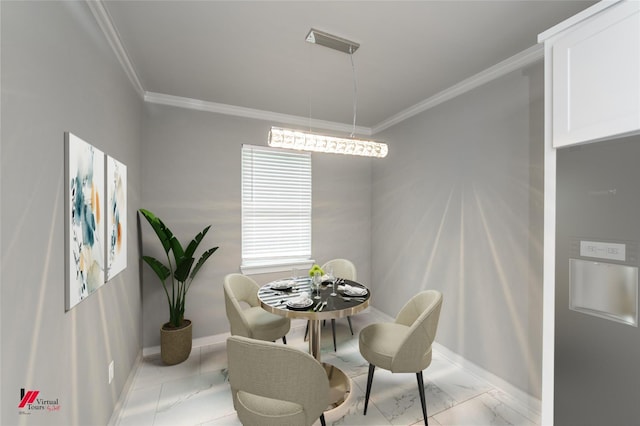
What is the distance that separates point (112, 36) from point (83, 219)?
4.53ft

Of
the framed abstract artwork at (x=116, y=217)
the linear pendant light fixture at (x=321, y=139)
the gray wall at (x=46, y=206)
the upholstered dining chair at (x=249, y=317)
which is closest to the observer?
the gray wall at (x=46, y=206)

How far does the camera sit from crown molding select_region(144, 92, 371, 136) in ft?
9.98

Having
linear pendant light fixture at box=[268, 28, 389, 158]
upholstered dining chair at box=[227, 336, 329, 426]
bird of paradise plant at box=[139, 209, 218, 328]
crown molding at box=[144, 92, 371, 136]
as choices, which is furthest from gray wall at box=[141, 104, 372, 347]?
upholstered dining chair at box=[227, 336, 329, 426]

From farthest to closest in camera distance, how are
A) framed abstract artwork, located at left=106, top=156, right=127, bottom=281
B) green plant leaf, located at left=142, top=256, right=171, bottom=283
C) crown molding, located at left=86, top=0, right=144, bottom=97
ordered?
1. green plant leaf, located at left=142, top=256, right=171, bottom=283
2. framed abstract artwork, located at left=106, top=156, right=127, bottom=281
3. crown molding, located at left=86, top=0, right=144, bottom=97

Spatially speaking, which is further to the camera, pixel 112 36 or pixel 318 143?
pixel 318 143

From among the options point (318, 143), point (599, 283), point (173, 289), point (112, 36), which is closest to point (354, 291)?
Result: point (318, 143)

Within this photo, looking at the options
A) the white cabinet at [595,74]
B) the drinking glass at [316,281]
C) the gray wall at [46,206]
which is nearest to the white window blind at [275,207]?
the drinking glass at [316,281]

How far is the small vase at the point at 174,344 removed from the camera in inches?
109

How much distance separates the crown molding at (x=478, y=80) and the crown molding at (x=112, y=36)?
293 cm

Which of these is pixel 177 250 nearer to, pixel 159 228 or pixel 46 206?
pixel 159 228

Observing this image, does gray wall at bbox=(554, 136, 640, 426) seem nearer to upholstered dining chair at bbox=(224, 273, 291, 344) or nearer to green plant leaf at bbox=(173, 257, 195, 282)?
upholstered dining chair at bbox=(224, 273, 291, 344)

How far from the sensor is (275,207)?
3.67 metres

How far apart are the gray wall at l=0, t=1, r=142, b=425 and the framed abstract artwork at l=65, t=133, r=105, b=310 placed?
4 centimetres

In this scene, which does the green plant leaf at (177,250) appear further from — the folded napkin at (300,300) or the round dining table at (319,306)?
the folded napkin at (300,300)
